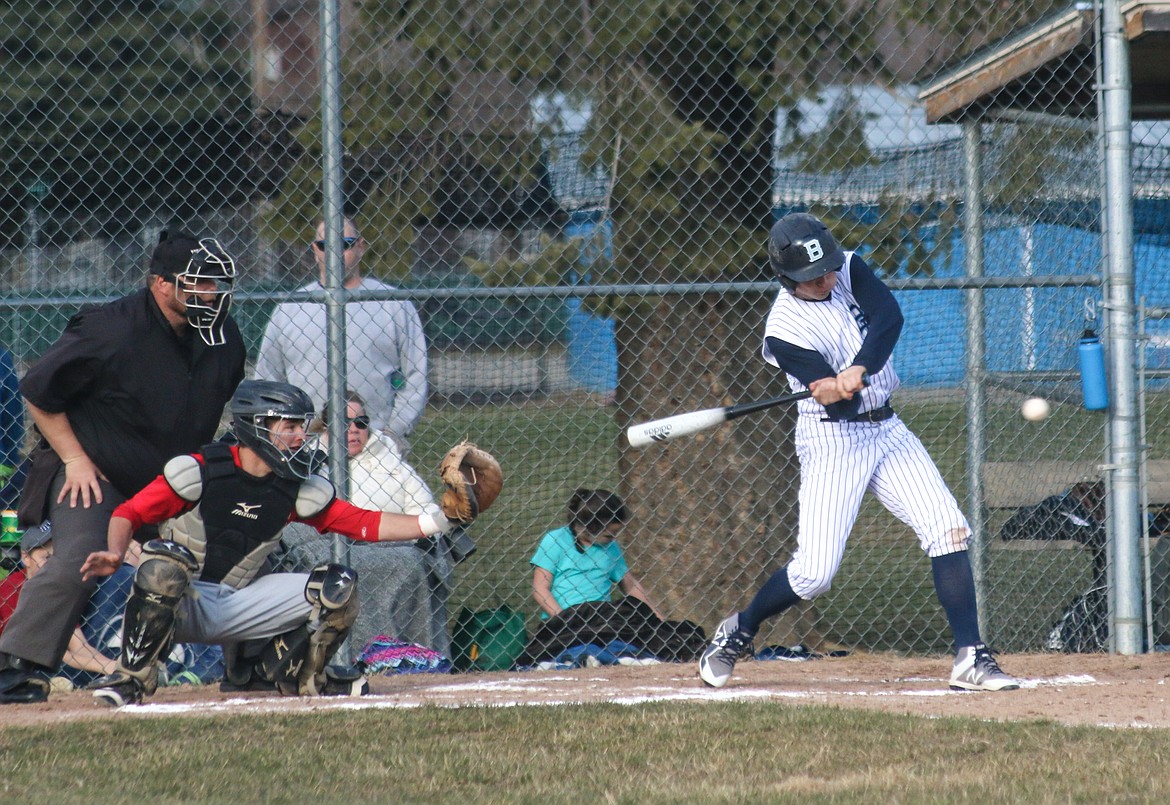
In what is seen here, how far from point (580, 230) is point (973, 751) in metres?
3.46

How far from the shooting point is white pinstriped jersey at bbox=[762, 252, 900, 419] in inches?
189

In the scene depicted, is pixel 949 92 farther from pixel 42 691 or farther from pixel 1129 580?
pixel 42 691

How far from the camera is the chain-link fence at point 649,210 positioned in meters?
6.09

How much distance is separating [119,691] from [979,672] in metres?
2.79

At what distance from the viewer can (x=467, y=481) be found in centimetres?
457

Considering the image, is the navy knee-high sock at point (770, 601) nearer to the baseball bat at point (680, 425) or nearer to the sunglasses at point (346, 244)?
the baseball bat at point (680, 425)

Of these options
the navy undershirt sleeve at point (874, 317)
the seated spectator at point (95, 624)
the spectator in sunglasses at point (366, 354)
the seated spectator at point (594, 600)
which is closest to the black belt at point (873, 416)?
the navy undershirt sleeve at point (874, 317)

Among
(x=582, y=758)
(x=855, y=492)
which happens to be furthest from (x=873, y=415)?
(x=582, y=758)

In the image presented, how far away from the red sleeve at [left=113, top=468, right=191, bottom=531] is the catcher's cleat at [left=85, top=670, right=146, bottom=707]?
0.48 meters

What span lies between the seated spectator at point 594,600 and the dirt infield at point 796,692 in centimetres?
24

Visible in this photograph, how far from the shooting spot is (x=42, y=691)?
4.69 metres

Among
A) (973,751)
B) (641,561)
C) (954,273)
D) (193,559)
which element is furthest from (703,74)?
(973,751)

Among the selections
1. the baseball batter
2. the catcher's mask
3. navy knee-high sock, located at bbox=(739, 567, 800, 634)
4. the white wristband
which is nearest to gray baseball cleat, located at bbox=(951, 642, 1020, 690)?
the baseball batter

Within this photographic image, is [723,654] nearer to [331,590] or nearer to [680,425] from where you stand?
[680,425]
